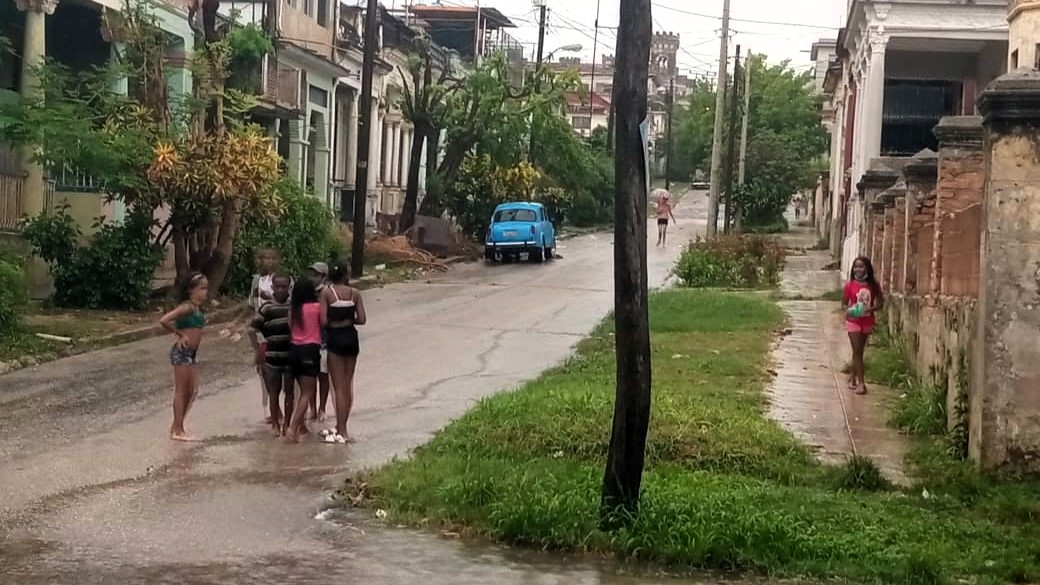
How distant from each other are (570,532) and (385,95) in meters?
41.8

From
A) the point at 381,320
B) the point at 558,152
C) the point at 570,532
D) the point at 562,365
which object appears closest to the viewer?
the point at 570,532

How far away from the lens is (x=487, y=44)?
63906 millimetres

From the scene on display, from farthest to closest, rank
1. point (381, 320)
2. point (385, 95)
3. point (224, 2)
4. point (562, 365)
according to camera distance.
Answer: point (385, 95) → point (224, 2) → point (381, 320) → point (562, 365)

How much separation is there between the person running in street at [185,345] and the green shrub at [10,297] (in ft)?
21.8

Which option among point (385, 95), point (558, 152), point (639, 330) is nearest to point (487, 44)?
point (558, 152)

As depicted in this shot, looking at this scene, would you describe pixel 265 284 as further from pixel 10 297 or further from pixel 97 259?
pixel 97 259

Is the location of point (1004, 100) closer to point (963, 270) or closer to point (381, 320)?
point (963, 270)

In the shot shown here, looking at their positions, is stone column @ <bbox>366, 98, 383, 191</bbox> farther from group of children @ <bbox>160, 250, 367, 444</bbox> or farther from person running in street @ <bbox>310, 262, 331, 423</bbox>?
group of children @ <bbox>160, 250, 367, 444</bbox>

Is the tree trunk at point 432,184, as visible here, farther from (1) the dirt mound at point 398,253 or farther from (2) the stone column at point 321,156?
(1) the dirt mound at point 398,253

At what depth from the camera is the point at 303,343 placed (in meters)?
12.3

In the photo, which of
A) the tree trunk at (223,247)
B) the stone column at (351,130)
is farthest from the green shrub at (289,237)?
the stone column at (351,130)

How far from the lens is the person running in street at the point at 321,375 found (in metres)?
12.4

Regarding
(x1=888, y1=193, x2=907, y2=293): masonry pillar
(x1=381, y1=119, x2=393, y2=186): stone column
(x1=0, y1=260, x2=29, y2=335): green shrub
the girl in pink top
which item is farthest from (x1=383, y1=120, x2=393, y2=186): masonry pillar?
the girl in pink top

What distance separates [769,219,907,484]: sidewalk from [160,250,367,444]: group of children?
399cm
